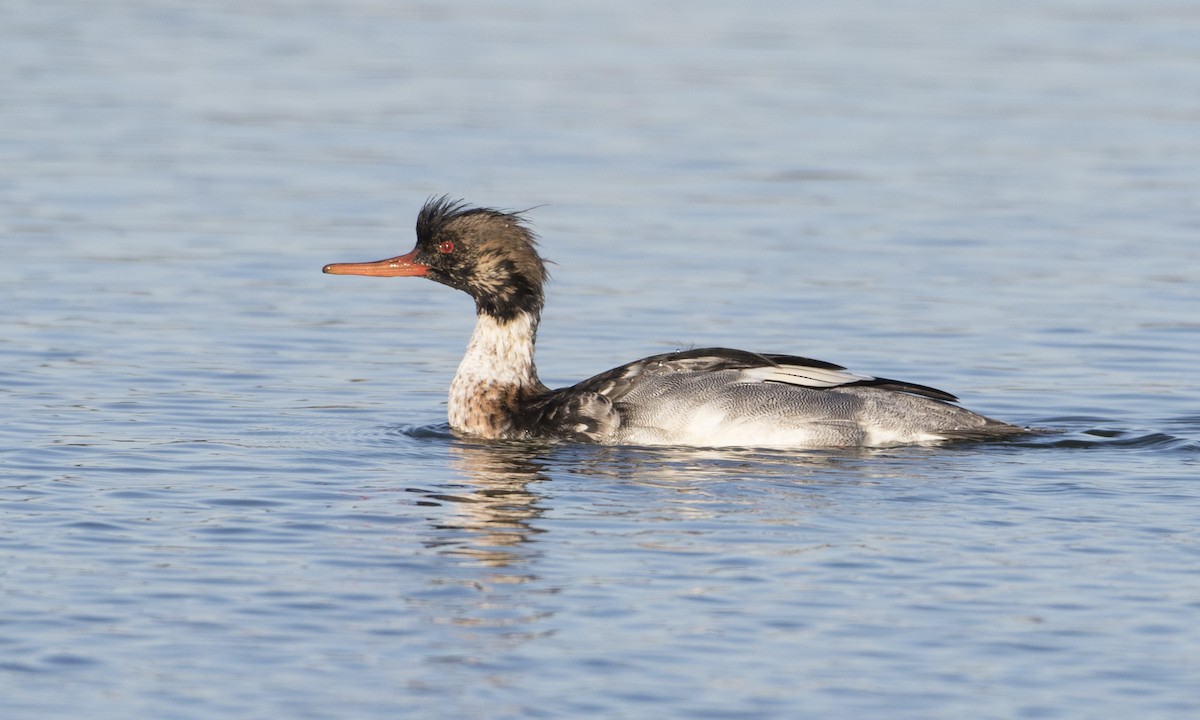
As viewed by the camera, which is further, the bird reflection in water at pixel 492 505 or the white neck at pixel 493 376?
the white neck at pixel 493 376

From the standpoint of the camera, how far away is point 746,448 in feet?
44.8

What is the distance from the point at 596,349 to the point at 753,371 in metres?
3.94

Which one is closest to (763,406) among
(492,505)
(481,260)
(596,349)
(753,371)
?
(753,371)

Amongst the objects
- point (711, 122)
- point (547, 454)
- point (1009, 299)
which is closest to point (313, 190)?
point (711, 122)

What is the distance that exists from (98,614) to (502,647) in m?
1.90

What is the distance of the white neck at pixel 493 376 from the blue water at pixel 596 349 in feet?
1.17

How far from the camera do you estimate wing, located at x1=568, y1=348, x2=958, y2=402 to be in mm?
13773

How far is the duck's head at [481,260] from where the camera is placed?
1495cm

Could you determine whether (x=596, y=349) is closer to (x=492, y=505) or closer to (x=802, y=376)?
(x=802, y=376)

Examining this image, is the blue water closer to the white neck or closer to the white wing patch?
the white neck

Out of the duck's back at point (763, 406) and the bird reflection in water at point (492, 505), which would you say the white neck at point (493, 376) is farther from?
the duck's back at point (763, 406)

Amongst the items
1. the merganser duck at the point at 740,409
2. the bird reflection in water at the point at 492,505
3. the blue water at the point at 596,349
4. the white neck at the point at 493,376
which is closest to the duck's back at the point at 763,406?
the merganser duck at the point at 740,409

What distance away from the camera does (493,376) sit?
14734 millimetres

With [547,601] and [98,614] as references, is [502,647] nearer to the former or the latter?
[547,601]
